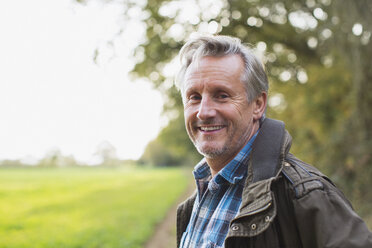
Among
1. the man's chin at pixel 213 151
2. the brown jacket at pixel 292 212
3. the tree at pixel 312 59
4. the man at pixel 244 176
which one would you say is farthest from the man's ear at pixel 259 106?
the tree at pixel 312 59

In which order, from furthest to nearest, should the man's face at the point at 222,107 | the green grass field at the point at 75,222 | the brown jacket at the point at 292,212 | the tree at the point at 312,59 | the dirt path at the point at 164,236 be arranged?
1. the green grass field at the point at 75,222
2. the dirt path at the point at 164,236
3. the tree at the point at 312,59
4. the man's face at the point at 222,107
5. the brown jacket at the point at 292,212

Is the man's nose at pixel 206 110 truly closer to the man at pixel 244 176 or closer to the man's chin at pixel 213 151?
the man at pixel 244 176

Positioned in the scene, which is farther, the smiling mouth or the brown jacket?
the smiling mouth

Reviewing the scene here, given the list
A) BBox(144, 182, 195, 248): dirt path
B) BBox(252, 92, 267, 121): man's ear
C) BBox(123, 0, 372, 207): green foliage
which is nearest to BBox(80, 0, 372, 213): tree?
BBox(123, 0, 372, 207): green foliage

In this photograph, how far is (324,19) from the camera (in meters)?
6.40

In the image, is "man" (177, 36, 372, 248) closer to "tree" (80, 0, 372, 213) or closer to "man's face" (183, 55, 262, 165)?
"man's face" (183, 55, 262, 165)

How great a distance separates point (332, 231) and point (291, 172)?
0.31 metres

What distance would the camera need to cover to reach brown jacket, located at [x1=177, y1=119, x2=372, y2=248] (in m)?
1.32

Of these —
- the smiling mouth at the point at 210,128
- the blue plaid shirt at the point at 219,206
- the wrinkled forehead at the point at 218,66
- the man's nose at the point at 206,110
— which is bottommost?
the blue plaid shirt at the point at 219,206

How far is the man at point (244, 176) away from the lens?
1.37 meters

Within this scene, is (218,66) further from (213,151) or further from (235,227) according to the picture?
(235,227)

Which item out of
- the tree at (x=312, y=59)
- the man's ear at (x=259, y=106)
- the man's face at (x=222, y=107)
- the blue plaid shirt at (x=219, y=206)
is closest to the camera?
the blue plaid shirt at (x=219, y=206)

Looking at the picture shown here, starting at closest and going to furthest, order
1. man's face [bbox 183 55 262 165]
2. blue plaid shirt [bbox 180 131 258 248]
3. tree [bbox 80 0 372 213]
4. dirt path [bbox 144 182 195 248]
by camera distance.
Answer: blue plaid shirt [bbox 180 131 258 248], man's face [bbox 183 55 262 165], tree [bbox 80 0 372 213], dirt path [bbox 144 182 195 248]

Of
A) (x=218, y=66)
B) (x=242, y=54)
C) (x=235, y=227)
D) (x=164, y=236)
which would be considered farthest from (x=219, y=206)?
(x=164, y=236)
